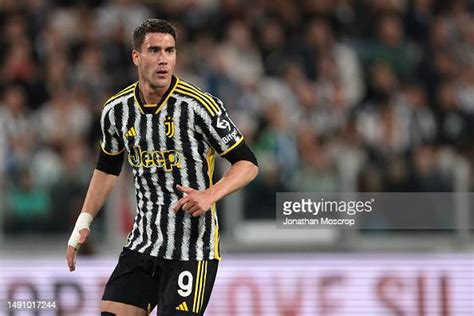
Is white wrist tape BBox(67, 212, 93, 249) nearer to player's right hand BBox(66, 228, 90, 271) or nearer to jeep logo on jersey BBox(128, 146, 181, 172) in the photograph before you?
player's right hand BBox(66, 228, 90, 271)

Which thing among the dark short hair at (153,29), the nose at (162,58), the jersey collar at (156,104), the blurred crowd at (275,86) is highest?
the blurred crowd at (275,86)

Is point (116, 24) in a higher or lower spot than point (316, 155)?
higher

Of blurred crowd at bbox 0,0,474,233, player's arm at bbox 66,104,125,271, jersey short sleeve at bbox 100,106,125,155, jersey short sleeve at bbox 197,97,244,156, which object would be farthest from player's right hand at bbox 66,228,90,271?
Answer: blurred crowd at bbox 0,0,474,233

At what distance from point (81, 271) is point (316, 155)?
2117 mm

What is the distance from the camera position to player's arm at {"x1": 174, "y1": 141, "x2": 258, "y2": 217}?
16.6 ft

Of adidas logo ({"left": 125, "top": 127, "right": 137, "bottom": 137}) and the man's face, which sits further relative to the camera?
adidas logo ({"left": 125, "top": 127, "right": 137, "bottom": 137})

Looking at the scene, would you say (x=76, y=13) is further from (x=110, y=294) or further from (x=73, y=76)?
(x=110, y=294)

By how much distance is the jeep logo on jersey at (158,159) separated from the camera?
5344mm

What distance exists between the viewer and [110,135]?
5.61 m

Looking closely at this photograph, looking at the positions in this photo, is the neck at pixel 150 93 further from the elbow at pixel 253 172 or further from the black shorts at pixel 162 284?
the black shorts at pixel 162 284

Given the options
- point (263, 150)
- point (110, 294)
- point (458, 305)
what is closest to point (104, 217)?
point (263, 150)

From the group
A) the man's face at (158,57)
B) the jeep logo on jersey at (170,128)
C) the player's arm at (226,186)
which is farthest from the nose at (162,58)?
the player's arm at (226,186)

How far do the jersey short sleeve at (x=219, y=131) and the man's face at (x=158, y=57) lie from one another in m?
0.26

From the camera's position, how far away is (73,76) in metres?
11.3
